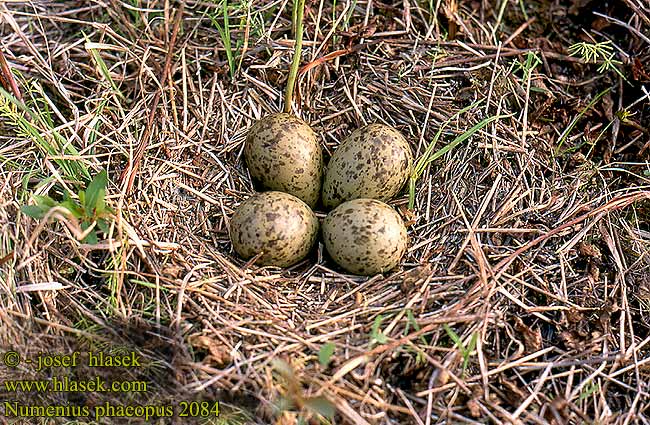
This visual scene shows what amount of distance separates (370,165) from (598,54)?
128cm

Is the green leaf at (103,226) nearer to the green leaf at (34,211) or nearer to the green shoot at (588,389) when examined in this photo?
the green leaf at (34,211)

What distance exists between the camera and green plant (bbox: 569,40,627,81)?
284 cm

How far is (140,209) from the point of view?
253 cm

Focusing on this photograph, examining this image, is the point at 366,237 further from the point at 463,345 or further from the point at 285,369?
the point at 285,369

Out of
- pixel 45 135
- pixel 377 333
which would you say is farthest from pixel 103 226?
pixel 377 333

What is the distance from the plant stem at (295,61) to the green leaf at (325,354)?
1.14m

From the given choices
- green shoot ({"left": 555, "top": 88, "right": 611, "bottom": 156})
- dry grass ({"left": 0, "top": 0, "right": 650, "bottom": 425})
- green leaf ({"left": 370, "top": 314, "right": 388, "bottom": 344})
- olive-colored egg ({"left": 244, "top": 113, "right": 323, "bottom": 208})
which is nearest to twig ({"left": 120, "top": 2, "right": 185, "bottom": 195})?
dry grass ({"left": 0, "top": 0, "right": 650, "bottom": 425})

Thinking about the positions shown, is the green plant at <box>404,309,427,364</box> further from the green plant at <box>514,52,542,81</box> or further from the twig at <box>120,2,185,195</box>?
the green plant at <box>514,52,542,81</box>

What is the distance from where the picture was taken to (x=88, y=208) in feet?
7.29

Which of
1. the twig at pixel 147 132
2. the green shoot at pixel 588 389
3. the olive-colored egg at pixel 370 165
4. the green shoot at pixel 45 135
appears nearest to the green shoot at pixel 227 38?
the twig at pixel 147 132

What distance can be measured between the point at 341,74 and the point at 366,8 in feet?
1.26

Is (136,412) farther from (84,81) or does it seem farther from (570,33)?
(570,33)

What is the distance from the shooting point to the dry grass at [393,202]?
83.9 inches

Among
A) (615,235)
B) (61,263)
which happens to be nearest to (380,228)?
(615,235)
